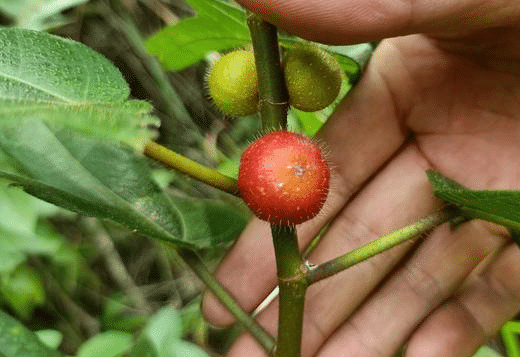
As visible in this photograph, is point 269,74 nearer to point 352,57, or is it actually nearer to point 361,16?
point 361,16

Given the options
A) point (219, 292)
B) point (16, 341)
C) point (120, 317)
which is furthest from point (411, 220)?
point (120, 317)

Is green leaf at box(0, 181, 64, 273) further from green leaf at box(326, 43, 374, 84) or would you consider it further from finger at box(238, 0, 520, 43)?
finger at box(238, 0, 520, 43)

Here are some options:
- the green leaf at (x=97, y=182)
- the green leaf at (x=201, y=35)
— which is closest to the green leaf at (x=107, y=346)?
the green leaf at (x=97, y=182)

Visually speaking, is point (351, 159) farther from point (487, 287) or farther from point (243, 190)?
point (243, 190)

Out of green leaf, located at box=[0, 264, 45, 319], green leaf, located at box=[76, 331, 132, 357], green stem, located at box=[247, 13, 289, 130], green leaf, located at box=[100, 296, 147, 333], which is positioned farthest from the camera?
green leaf, located at box=[100, 296, 147, 333]

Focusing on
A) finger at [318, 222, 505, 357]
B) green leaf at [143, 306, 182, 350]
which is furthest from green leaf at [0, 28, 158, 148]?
finger at [318, 222, 505, 357]

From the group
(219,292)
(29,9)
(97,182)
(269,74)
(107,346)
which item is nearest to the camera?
(269,74)

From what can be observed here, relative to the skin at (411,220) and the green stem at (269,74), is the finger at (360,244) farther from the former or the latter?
the green stem at (269,74)

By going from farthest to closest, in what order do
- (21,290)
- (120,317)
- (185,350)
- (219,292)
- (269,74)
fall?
(120,317)
(21,290)
(185,350)
(219,292)
(269,74)
